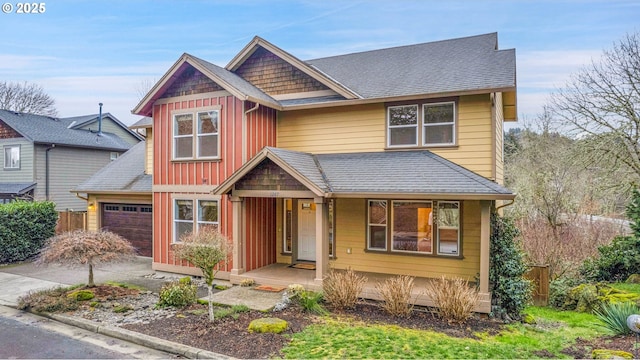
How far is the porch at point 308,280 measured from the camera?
28.1 ft

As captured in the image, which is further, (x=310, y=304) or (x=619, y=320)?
(x=310, y=304)

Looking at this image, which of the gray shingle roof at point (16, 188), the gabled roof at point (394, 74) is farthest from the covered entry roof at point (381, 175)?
the gray shingle roof at point (16, 188)

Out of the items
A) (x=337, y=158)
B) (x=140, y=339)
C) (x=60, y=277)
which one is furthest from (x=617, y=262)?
(x=60, y=277)

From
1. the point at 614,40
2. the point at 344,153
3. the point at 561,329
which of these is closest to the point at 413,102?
the point at 344,153

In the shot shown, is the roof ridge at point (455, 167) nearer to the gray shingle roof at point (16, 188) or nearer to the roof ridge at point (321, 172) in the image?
the roof ridge at point (321, 172)

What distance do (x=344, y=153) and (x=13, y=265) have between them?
41.7 feet

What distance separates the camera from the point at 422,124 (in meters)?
10.8

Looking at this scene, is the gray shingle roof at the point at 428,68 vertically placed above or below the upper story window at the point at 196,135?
Answer: above

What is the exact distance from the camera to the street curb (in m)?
6.11

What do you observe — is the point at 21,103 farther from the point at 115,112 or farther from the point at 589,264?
the point at 589,264

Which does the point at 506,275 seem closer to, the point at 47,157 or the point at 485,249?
the point at 485,249

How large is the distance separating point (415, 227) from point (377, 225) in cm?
109

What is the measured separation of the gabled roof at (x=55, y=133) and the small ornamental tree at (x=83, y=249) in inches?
576

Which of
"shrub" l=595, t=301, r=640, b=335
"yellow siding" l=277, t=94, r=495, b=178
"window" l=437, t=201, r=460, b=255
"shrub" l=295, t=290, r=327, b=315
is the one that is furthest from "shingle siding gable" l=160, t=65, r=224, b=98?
"shrub" l=595, t=301, r=640, b=335
